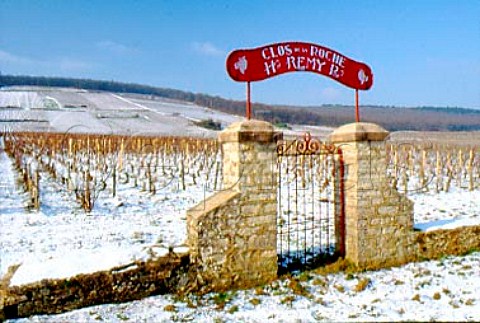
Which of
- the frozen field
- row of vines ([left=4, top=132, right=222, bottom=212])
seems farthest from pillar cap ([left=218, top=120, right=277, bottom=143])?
row of vines ([left=4, top=132, right=222, bottom=212])

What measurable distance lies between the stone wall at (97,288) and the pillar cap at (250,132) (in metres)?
1.71

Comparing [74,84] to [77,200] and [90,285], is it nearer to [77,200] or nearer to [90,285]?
[77,200]

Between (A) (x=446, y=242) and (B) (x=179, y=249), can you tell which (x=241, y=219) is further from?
(A) (x=446, y=242)

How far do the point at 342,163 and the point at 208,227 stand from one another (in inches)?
99.4

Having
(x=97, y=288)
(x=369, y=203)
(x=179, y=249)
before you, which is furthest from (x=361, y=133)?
(x=97, y=288)

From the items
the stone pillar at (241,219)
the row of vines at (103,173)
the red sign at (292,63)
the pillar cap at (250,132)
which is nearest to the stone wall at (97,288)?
the stone pillar at (241,219)

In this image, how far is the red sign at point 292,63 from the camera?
586 cm

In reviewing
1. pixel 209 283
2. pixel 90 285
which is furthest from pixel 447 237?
pixel 90 285

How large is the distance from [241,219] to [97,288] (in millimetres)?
2000

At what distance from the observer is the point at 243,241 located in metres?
5.59

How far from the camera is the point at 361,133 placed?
6.25 m

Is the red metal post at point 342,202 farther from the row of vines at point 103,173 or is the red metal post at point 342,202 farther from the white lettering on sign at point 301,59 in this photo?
the row of vines at point 103,173

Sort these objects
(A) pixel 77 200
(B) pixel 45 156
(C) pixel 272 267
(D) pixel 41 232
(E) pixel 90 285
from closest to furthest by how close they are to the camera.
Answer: (E) pixel 90 285 → (C) pixel 272 267 → (D) pixel 41 232 → (A) pixel 77 200 → (B) pixel 45 156

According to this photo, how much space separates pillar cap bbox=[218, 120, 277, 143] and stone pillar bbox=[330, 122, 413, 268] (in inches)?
58.5
